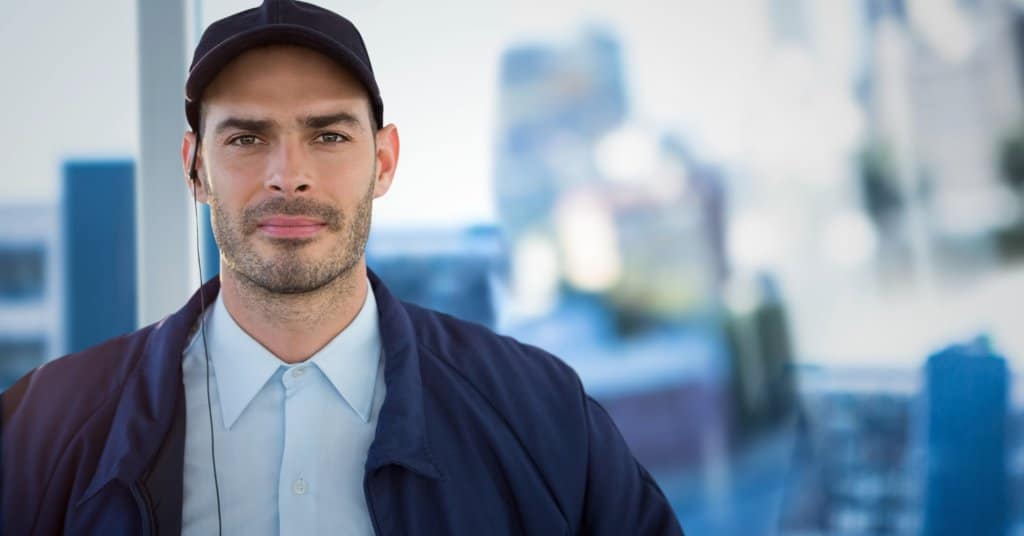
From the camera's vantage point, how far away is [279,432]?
1.35 metres

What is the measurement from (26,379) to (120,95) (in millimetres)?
989

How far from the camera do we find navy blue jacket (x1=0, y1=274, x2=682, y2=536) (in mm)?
1263

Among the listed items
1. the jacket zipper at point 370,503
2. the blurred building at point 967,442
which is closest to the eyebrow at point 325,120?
the jacket zipper at point 370,503

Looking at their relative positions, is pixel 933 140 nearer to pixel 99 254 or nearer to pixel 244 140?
pixel 244 140

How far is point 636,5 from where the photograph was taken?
2.28 m

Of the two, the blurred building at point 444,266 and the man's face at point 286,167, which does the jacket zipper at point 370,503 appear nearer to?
the man's face at point 286,167

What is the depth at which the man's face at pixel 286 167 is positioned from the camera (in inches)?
53.2

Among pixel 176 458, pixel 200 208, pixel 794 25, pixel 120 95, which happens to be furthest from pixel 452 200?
pixel 176 458

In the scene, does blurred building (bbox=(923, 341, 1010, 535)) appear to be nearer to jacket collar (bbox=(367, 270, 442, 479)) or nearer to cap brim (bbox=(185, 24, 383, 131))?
jacket collar (bbox=(367, 270, 442, 479))

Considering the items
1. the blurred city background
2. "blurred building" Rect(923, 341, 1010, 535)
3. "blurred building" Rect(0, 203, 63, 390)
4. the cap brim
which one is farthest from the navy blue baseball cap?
"blurred building" Rect(923, 341, 1010, 535)

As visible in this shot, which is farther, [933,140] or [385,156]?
[933,140]

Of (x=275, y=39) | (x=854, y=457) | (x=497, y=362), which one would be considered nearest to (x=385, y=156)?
(x=275, y=39)

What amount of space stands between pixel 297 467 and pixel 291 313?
23 centimetres

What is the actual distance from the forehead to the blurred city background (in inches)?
33.3
